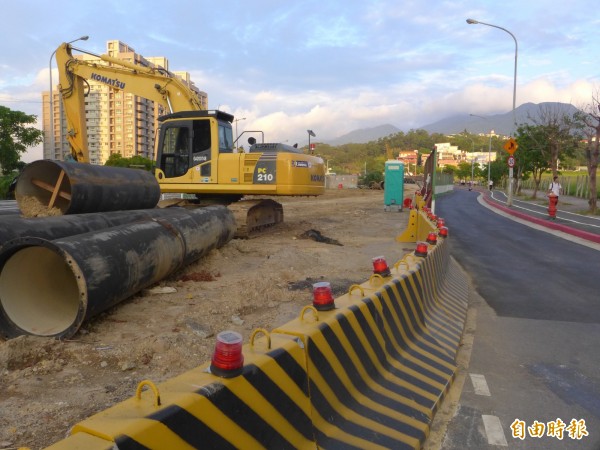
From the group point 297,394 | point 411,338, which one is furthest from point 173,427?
point 411,338

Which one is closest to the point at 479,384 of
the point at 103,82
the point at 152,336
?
the point at 152,336

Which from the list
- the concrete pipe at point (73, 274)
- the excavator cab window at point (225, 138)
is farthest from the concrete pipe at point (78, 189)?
the excavator cab window at point (225, 138)

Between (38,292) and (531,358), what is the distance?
529 centimetres

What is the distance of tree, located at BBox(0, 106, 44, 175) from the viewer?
39031mm

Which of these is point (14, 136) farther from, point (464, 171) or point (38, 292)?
point (464, 171)

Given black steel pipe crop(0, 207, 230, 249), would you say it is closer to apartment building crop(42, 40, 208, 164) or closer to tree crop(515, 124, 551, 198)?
tree crop(515, 124, 551, 198)

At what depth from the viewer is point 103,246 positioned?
16.9 feet

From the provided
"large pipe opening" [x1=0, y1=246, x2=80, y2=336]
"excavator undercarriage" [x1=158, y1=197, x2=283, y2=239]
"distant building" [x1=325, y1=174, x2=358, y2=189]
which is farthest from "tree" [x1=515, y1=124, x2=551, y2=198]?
"large pipe opening" [x1=0, y1=246, x2=80, y2=336]

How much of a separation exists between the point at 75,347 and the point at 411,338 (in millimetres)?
3193

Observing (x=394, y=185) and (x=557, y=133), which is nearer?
(x=394, y=185)

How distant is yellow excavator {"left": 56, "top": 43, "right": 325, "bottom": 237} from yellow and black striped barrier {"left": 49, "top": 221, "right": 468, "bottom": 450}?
745 centimetres

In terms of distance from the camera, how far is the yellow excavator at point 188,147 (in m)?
12.0

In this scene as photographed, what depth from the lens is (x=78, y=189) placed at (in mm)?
7141

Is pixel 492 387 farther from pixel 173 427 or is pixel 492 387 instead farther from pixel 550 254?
pixel 550 254
